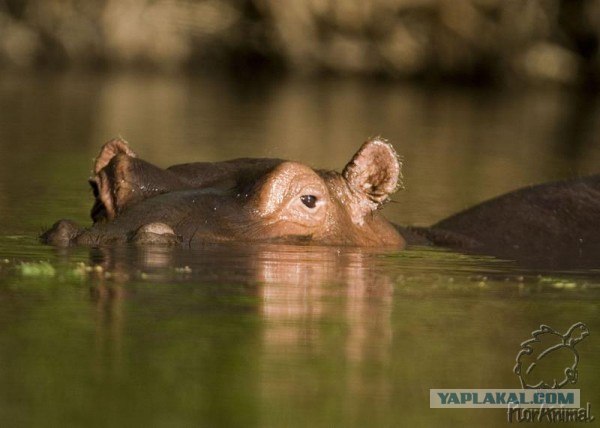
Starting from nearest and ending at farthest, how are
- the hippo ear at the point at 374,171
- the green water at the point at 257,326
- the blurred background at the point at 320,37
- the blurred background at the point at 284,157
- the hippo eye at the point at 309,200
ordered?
the green water at the point at 257,326 < the blurred background at the point at 284,157 < the hippo eye at the point at 309,200 < the hippo ear at the point at 374,171 < the blurred background at the point at 320,37

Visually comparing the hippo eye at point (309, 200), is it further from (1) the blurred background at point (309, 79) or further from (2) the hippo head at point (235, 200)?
(1) the blurred background at point (309, 79)

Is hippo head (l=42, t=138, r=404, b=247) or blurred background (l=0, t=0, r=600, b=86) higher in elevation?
blurred background (l=0, t=0, r=600, b=86)

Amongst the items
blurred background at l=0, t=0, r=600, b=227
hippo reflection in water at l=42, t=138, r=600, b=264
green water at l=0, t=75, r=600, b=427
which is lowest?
green water at l=0, t=75, r=600, b=427

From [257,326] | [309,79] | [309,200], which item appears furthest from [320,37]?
[257,326]

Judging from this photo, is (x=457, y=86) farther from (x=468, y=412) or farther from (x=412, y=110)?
(x=468, y=412)

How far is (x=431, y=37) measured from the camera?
32.9 m

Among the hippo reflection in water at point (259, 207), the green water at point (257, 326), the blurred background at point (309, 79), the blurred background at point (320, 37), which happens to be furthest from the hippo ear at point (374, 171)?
the blurred background at point (320, 37)

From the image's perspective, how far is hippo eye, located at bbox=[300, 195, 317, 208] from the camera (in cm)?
837

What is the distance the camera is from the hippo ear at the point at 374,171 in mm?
8750

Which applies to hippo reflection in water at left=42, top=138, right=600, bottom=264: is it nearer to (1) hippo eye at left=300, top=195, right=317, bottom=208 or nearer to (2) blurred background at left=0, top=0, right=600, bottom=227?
(1) hippo eye at left=300, top=195, right=317, bottom=208

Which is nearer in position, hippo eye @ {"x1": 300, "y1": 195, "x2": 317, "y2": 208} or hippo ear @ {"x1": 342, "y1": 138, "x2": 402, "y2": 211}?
hippo eye @ {"x1": 300, "y1": 195, "x2": 317, "y2": 208}

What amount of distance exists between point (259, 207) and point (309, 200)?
0.28m

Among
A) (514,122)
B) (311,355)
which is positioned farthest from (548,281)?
(514,122)

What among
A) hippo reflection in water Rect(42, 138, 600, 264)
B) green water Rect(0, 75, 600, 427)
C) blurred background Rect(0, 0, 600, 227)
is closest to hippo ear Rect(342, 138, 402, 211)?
hippo reflection in water Rect(42, 138, 600, 264)
